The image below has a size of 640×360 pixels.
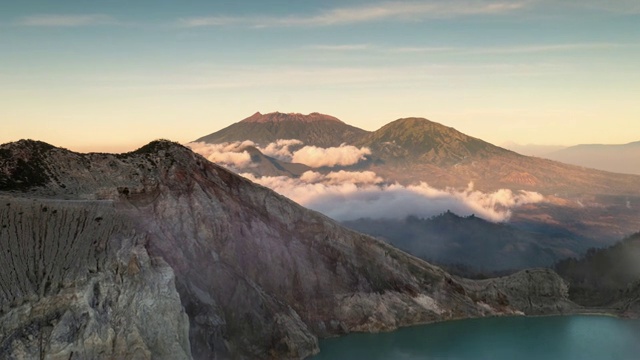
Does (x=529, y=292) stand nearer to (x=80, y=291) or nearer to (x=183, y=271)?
(x=183, y=271)

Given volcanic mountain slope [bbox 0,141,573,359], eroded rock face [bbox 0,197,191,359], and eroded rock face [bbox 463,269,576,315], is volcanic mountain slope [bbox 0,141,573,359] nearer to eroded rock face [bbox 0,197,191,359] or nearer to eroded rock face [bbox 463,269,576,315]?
eroded rock face [bbox 0,197,191,359]

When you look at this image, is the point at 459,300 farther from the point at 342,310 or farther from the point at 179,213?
the point at 179,213

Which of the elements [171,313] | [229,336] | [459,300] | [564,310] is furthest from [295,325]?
[564,310]

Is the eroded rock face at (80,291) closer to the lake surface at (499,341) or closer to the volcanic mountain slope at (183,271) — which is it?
the volcanic mountain slope at (183,271)

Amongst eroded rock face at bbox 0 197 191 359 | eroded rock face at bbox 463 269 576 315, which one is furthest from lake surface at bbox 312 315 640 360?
eroded rock face at bbox 0 197 191 359

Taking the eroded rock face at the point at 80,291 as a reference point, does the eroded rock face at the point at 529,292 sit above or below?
below

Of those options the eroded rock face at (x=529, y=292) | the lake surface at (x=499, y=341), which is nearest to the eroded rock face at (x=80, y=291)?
the lake surface at (x=499, y=341)

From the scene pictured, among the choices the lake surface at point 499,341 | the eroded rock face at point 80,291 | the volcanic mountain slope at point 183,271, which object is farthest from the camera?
the lake surface at point 499,341

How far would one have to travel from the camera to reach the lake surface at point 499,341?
116 metres

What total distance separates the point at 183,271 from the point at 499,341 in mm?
67004

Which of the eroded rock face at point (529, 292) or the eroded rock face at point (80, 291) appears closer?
the eroded rock face at point (80, 291)

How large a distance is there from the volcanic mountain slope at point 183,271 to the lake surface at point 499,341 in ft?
16.4

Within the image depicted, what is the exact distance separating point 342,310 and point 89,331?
217ft

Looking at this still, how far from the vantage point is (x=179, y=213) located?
11550 cm
